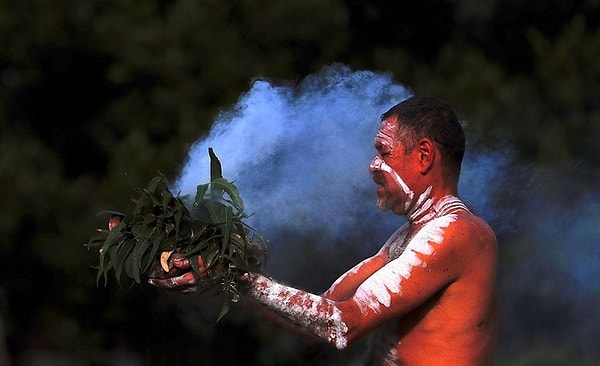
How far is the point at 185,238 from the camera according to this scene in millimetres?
2641

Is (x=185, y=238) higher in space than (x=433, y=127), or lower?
lower

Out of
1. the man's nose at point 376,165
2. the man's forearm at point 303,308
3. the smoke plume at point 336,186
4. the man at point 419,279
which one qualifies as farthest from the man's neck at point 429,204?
the smoke plume at point 336,186

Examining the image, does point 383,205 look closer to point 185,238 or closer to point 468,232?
point 468,232

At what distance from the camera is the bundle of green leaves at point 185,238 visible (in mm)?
2609

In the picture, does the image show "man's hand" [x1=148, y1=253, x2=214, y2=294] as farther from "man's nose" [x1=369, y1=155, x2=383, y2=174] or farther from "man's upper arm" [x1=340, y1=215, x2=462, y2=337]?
"man's nose" [x1=369, y1=155, x2=383, y2=174]

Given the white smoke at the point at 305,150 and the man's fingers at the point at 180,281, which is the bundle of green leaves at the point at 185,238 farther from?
the white smoke at the point at 305,150

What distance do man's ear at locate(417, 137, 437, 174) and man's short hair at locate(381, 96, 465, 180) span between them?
1 centimetres

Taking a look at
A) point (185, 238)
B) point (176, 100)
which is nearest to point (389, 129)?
point (185, 238)

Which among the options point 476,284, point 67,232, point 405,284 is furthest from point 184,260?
point 67,232

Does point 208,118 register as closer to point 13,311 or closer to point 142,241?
point 13,311

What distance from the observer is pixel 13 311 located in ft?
23.3

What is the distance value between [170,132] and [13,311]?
1.63 m

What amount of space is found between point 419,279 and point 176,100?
406 centimetres

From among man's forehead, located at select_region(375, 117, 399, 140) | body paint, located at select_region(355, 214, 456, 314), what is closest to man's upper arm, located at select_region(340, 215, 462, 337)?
body paint, located at select_region(355, 214, 456, 314)
